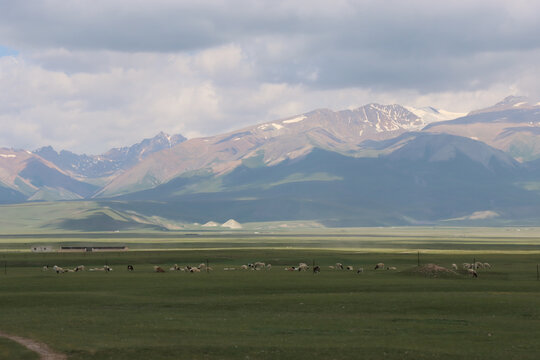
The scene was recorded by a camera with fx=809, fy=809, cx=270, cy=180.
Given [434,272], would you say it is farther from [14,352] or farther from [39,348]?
[14,352]

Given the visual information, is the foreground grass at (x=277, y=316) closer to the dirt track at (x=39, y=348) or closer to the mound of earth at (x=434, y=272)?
the dirt track at (x=39, y=348)

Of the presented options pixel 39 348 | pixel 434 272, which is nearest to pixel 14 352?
pixel 39 348

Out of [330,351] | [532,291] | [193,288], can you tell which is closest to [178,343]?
[330,351]

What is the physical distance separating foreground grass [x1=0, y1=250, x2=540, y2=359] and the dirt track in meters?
0.75

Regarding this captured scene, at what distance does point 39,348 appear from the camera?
44.9 m

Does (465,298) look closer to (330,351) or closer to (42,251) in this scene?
(330,351)

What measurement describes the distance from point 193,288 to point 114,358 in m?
41.3

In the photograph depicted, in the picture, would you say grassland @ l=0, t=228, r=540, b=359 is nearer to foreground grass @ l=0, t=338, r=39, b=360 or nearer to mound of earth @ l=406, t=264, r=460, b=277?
mound of earth @ l=406, t=264, r=460, b=277

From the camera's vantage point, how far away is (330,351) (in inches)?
1740

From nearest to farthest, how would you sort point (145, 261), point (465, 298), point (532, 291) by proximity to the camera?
point (465, 298) → point (532, 291) → point (145, 261)

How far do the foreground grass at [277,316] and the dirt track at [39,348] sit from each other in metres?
0.75

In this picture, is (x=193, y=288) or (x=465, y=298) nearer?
(x=465, y=298)

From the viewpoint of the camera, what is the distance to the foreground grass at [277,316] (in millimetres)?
44844

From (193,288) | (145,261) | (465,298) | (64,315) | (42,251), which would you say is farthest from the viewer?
(42,251)
